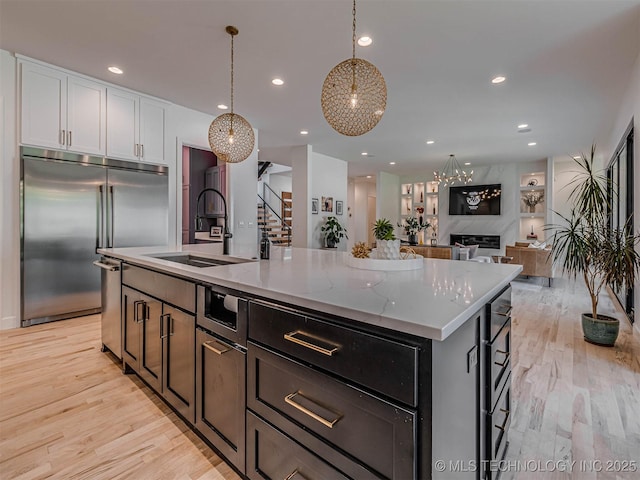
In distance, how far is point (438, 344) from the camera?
82cm

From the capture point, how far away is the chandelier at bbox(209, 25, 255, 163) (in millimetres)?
2893

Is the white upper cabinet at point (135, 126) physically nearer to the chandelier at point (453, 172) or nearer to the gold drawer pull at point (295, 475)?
the gold drawer pull at point (295, 475)

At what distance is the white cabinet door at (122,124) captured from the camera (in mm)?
4035

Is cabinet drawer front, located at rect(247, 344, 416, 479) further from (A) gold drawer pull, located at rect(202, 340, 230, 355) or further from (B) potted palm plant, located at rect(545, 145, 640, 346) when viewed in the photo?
(B) potted palm plant, located at rect(545, 145, 640, 346)

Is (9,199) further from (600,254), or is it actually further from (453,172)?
(453,172)

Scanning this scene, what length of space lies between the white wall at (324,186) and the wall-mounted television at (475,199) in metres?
3.69

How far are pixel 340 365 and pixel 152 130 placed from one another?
4.66m

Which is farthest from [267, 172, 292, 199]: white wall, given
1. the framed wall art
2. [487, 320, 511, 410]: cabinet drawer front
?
[487, 320, 511, 410]: cabinet drawer front

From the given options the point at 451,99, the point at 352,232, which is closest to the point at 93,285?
the point at 451,99

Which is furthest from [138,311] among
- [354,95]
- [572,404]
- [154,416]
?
[572,404]

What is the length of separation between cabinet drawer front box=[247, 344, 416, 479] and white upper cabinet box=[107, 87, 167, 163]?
4.05m

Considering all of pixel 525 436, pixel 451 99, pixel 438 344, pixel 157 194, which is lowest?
pixel 525 436

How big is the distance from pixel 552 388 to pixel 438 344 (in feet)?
7.02

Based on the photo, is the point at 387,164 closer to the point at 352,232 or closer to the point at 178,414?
the point at 352,232
